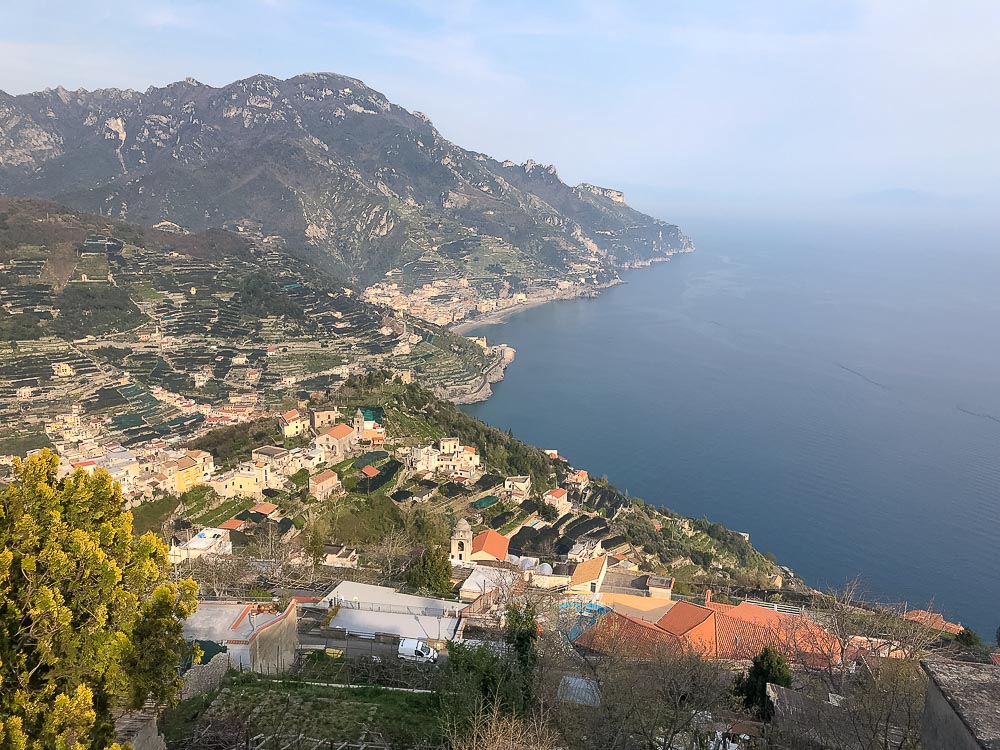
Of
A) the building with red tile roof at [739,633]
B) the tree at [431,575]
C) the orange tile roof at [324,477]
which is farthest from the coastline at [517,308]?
the building with red tile roof at [739,633]

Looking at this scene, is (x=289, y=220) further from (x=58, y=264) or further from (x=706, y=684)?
(x=706, y=684)

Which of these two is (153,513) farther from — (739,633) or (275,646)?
(739,633)

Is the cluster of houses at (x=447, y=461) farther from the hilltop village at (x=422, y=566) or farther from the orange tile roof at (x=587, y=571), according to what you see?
the orange tile roof at (x=587, y=571)

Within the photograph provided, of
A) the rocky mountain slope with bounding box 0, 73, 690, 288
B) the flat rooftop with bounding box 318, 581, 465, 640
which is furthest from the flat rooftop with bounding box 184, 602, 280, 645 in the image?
the rocky mountain slope with bounding box 0, 73, 690, 288

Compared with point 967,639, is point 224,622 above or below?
above

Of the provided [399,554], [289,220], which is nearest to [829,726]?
[399,554]

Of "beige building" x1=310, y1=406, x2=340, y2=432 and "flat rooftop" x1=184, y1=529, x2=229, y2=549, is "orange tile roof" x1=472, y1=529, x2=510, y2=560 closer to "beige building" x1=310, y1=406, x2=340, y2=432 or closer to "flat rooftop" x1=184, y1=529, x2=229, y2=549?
"flat rooftop" x1=184, y1=529, x2=229, y2=549

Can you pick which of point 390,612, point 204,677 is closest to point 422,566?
point 390,612
